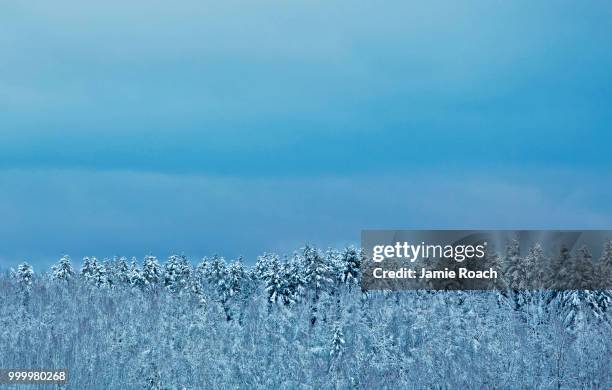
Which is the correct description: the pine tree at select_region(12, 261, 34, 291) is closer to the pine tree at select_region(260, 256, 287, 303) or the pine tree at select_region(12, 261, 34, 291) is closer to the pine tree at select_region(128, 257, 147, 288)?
the pine tree at select_region(128, 257, 147, 288)

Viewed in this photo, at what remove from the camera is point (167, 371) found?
11.6 m

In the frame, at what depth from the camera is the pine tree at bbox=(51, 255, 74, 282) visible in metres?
18.5

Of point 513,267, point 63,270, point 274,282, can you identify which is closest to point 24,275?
point 63,270

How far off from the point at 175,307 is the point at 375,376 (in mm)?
4645

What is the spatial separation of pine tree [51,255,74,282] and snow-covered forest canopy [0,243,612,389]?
797mm

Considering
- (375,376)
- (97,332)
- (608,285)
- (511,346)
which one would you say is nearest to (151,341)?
(97,332)

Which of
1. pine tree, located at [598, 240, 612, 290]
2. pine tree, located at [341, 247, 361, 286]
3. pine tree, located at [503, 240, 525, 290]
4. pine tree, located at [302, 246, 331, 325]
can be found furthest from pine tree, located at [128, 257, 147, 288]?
pine tree, located at [598, 240, 612, 290]

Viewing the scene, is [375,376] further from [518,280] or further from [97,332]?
[518,280]

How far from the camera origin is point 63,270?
18.8 metres

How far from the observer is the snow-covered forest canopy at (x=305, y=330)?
11.6 meters

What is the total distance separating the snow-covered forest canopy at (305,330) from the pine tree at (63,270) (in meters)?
0.80

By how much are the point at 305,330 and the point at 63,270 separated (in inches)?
315

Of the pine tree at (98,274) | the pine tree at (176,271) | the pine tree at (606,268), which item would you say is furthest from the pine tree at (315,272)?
the pine tree at (606,268)

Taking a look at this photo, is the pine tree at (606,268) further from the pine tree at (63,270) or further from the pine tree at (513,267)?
the pine tree at (63,270)
